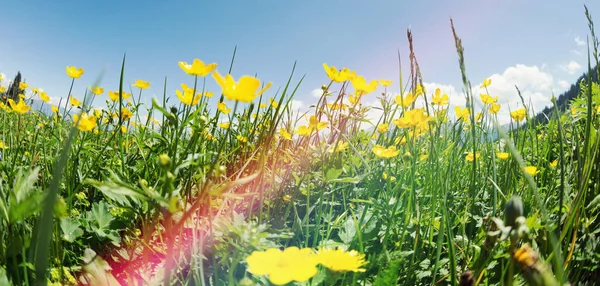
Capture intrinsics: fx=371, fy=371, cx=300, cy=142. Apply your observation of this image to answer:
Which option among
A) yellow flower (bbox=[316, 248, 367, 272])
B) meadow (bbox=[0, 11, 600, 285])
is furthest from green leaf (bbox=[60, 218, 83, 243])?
yellow flower (bbox=[316, 248, 367, 272])

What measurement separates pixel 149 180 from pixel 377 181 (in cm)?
87

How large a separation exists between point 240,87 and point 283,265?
32cm

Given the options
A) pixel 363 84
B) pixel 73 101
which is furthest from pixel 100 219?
pixel 73 101

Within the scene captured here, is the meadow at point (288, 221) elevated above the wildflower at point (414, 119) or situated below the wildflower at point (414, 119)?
below

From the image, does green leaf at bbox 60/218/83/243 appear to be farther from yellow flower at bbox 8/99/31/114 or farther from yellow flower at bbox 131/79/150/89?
yellow flower at bbox 8/99/31/114

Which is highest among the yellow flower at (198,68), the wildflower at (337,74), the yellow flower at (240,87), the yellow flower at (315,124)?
the wildflower at (337,74)

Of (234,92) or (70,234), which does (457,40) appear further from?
(70,234)

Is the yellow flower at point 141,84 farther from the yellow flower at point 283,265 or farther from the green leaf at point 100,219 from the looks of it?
the yellow flower at point 283,265

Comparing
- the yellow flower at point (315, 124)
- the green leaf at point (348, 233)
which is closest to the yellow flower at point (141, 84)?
the yellow flower at point (315, 124)

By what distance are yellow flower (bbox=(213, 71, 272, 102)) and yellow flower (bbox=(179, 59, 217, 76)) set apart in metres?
0.41

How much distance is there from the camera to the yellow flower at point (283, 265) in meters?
0.46

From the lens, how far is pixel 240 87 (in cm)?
65

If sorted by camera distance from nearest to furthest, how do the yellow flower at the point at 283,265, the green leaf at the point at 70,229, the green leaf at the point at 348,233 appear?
the yellow flower at the point at 283,265 < the green leaf at the point at 70,229 < the green leaf at the point at 348,233

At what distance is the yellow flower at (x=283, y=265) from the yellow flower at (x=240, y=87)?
0.94ft
